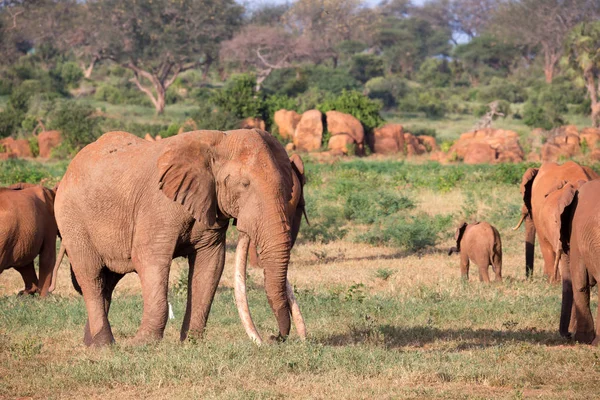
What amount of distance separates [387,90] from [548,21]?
16218mm

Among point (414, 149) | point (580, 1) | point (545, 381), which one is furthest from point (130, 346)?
point (580, 1)

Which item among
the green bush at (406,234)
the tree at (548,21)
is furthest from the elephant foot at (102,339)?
the tree at (548,21)

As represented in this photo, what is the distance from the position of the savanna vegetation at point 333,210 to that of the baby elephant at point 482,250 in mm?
265

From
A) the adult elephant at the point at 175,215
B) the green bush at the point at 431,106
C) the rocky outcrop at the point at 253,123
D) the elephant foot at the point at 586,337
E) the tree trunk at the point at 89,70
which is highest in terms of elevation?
the adult elephant at the point at 175,215

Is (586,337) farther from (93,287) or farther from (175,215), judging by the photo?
(93,287)

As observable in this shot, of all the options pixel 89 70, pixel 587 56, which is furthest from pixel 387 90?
pixel 89 70

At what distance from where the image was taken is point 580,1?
2511 inches

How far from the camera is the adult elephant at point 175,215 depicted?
22.1 feet

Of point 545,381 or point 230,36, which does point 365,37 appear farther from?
point 545,381

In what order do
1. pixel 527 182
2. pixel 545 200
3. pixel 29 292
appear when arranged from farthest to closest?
1. pixel 527 182
2. pixel 29 292
3. pixel 545 200

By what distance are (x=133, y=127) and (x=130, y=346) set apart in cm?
3141

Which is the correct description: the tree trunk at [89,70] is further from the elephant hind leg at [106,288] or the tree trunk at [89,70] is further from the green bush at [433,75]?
the elephant hind leg at [106,288]

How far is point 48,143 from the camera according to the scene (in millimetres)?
34438

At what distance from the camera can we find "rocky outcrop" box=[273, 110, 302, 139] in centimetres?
3678
